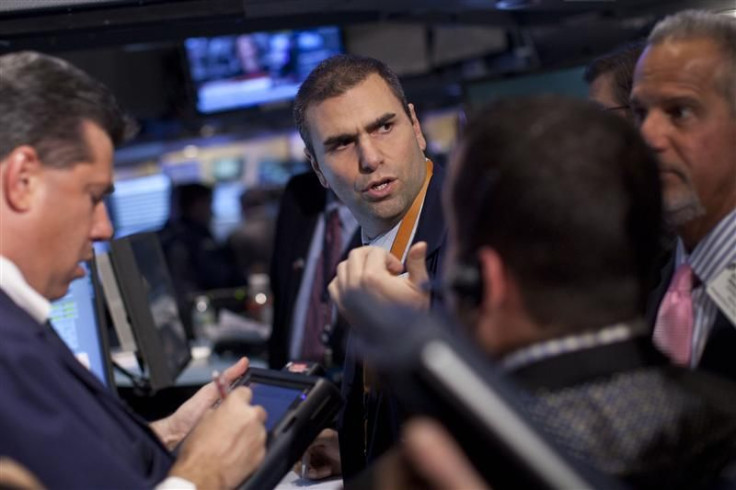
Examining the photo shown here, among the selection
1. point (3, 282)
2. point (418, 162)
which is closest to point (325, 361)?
point (418, 162)

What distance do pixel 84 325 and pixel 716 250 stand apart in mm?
2072

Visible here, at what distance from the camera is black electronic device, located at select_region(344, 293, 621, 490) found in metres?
1.04

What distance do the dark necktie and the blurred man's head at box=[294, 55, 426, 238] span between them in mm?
1607

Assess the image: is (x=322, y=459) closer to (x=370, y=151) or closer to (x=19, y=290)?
(x=370, y=151)

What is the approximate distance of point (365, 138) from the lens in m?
2.65

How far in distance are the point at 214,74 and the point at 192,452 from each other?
14.0 feet

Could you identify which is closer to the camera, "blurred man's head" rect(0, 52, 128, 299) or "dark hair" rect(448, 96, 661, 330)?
"dark hair" rect(448, 96, 661, 330)

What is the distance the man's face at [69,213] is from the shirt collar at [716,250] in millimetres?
1052

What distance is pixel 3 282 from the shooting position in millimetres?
1618

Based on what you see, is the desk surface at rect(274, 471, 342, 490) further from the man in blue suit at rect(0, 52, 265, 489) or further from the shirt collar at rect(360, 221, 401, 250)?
the man in blue suit at rect(0, 52, 265, 489)

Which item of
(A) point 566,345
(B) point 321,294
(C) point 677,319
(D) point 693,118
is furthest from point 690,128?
(B) point 321,294

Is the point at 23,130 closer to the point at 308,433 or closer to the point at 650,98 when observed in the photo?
the point at 308,433

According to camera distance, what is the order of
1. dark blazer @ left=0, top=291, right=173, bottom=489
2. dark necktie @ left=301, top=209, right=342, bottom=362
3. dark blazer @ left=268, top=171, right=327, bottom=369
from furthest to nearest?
dark blazer @ left=268, top=171, right=327, bottom=369 → dark necktie @ left=301, top=209, right=342, bottom=362 → dark blazer @ left=0, top=291, right=173, bottom=489

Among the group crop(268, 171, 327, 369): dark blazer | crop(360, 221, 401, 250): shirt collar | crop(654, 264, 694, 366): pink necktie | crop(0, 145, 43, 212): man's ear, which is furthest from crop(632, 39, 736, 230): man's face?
crop(268, 171, 327, 369): dark blazer
